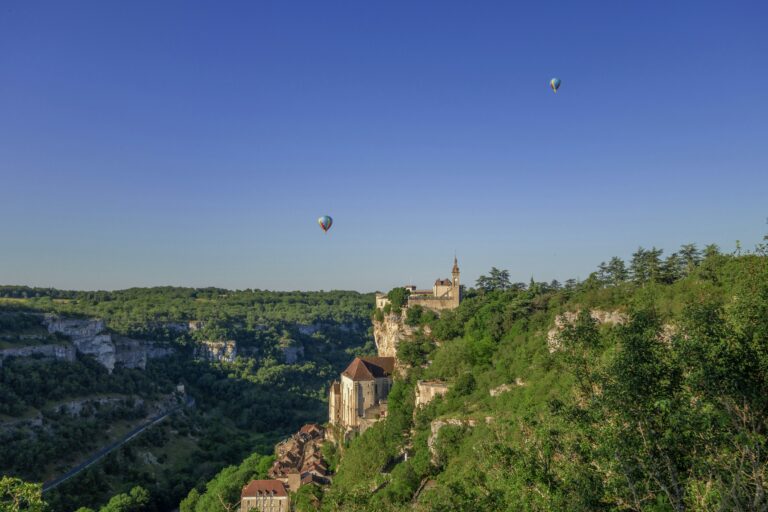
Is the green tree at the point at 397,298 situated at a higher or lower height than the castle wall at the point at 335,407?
higher

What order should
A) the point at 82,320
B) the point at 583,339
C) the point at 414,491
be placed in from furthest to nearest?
1. the point at 82,320
2. the point at 414,491
3. the point at 583,339

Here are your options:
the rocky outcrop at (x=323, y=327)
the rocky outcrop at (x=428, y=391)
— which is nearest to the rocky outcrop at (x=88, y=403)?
the rocky outcrop at (x=428, y=391)

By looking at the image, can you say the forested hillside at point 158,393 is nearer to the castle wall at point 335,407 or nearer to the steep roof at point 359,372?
the castle wall at point 335,407

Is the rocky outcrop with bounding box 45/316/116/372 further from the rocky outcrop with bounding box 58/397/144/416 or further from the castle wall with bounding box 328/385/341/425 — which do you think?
the castle wall with bounding box 328/385/341/425

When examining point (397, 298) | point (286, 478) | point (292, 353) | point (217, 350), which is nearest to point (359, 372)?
point (397, 298)

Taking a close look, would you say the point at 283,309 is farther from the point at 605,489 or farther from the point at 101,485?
the point at 605,489

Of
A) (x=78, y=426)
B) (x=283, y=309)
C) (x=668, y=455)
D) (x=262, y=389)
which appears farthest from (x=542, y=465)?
(x=283, y=309)

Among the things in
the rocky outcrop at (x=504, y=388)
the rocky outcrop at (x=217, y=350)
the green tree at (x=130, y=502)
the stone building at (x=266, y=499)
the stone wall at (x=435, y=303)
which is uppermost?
the stone wall at (x=435, y=303)

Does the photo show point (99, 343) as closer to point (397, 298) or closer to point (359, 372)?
point (397, 298)
